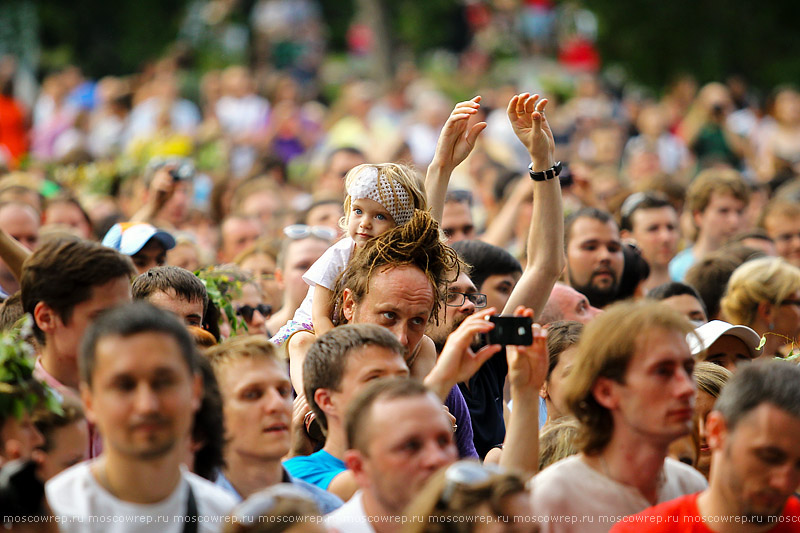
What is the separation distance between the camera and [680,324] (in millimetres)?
4332

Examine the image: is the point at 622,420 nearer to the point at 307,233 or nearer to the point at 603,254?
the point at 603,254

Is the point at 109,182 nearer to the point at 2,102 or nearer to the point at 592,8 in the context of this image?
the point at 2,102

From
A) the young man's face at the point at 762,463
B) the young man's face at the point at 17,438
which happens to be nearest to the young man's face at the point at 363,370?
the young man's face at the point at 17,438

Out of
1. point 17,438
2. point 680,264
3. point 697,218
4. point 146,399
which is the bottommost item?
point 680,264

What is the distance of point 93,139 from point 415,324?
41.9 ft

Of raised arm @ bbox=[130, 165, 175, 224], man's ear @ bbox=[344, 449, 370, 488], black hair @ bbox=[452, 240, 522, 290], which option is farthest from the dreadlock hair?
raised arm @ bbox=[130, 165, 175, 224]

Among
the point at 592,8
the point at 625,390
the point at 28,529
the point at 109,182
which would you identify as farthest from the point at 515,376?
the point at 592,8

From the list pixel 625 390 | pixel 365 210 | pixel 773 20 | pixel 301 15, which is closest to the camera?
pixel 625 390

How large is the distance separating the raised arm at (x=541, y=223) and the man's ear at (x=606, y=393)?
1.66m

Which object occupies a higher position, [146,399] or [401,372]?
[146,399]

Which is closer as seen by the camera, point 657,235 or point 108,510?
point 108,510

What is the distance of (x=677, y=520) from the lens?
13.1ft

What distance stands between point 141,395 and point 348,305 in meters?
1.97

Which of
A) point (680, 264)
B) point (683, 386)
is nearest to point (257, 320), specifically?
point (683, 386)
